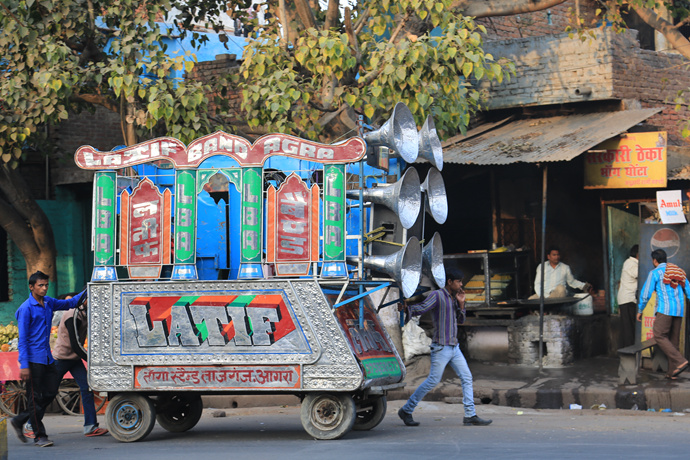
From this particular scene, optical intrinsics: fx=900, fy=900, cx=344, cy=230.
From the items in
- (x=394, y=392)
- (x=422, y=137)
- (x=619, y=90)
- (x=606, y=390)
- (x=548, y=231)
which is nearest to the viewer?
(x=422, y=137)

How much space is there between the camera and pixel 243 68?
37.7 feet

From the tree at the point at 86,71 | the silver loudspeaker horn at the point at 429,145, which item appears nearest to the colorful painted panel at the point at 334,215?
the silver loudspeaker horn at the point at 429,145

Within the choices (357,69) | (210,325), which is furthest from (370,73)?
(210,325)

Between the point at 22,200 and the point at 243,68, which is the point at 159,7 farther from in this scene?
the point at 22,200

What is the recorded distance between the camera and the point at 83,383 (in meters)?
8.72

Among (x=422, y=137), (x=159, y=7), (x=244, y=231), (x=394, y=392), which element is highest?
(x=159, y=7)

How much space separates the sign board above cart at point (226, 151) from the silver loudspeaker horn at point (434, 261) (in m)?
1.58

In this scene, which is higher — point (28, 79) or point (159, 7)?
point (159, 7)

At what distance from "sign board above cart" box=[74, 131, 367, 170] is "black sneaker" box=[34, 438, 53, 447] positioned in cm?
255

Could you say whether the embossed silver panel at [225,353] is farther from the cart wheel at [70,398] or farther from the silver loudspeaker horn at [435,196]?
the cart wheel at [70,398]

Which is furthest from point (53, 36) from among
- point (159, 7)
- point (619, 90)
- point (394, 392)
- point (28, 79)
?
point (619, 90)

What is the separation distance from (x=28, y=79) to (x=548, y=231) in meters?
7.98

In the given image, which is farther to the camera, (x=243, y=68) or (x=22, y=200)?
(x=22, y=200)

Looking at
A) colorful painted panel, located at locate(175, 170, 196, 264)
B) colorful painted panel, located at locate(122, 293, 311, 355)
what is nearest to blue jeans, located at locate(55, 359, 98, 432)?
colorful painted panel, located at locate(122, 293, 311, 355)
